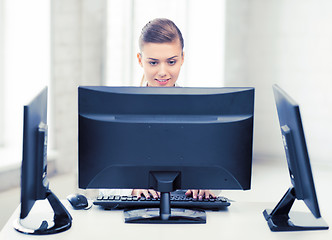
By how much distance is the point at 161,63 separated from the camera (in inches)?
86.6

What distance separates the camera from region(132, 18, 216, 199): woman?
86.7 inches

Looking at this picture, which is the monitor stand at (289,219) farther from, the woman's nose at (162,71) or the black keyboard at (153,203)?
the woman's nose at (162,71)

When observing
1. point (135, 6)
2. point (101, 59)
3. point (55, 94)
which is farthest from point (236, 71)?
point (55, 94)

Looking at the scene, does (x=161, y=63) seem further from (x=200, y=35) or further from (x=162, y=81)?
(x=200, y=35)

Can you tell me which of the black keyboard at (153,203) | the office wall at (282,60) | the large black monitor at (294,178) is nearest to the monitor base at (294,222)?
the large black monitor at (294,178)

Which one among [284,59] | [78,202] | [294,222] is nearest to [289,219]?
[294,222]

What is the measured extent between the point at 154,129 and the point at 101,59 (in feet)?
6.28

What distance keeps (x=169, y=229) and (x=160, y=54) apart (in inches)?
36.6

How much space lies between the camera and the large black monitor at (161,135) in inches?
62.2

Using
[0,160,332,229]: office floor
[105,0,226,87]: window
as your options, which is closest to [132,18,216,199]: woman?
[0,160,332,229]: office floor

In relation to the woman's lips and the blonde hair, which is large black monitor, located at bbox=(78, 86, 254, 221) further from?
the blonde hair

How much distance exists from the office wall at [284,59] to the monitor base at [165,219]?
331cm

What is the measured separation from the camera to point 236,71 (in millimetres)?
5016

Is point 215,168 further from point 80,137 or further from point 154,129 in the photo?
point 80,137
